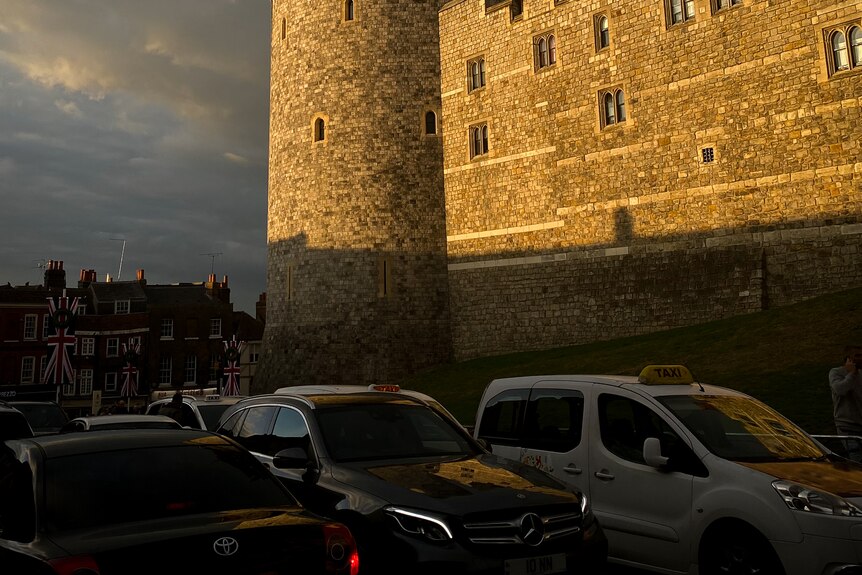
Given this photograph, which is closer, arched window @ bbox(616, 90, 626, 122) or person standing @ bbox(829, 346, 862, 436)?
person standing @ bbox(829, 346, 862, 436)

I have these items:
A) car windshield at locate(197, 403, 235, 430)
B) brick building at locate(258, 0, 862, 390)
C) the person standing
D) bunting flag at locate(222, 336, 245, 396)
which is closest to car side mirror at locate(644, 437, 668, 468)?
the person standing

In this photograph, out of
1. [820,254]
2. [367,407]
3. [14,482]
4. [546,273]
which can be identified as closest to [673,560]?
[367,407]

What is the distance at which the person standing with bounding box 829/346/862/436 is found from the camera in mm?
8586

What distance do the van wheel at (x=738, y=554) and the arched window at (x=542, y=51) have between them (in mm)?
23491

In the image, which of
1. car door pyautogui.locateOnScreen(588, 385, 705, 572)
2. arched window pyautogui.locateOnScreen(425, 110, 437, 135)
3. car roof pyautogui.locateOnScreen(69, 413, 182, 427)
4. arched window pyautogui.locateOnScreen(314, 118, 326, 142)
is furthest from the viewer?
arched window pyautogui.locateOnScreen(425, 110, 437, 135)

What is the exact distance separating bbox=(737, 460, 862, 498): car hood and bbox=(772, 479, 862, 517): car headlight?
0.26 feet

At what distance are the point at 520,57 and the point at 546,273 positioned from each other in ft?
29.1

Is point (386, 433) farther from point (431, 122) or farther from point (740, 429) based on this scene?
point (431, 122)

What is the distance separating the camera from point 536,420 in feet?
23.5

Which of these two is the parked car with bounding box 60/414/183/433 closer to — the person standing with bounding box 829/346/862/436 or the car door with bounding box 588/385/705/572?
the car door with bounding box 588/385/705/572

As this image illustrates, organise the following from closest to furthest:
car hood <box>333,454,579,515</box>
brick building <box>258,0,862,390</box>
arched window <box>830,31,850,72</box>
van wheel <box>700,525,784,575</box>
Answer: car hood <box>333,454,579,515</box>
van wheel <box>700,525,784,575</box>
arched window <box>830,31,850,72</box>
brick building <box>258,0,862,390</box>

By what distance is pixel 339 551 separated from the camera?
3.60m

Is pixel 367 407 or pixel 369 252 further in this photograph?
pixel 369 252

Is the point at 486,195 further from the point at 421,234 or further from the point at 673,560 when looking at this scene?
the point at 673,560
